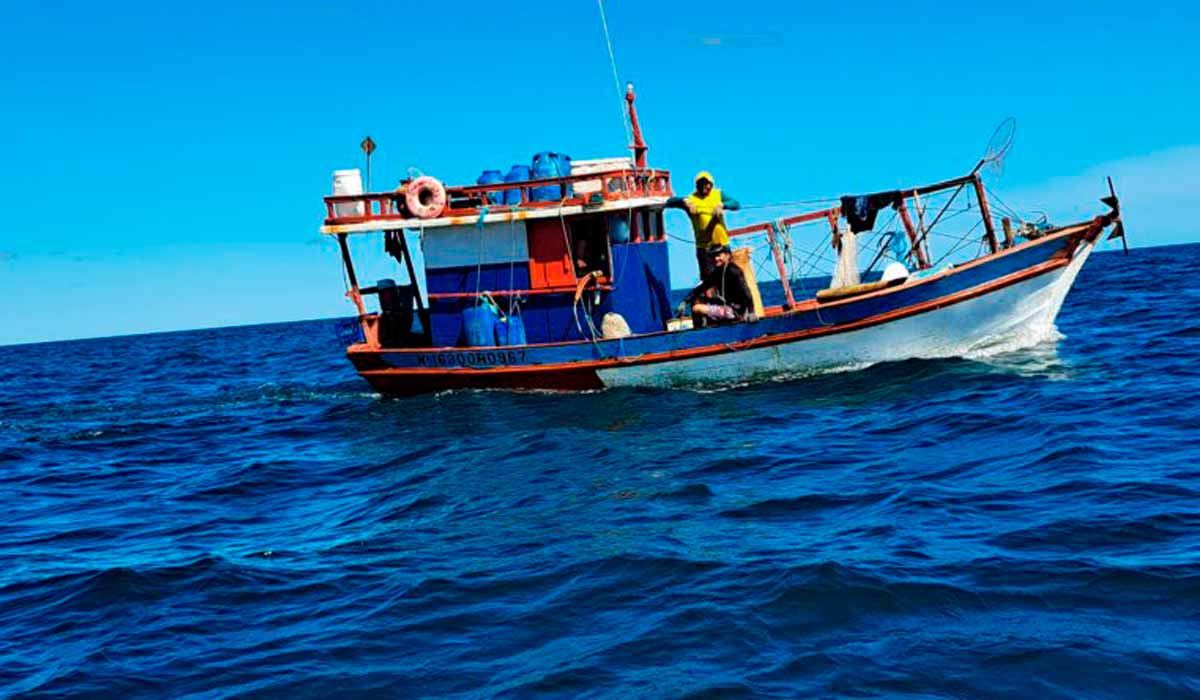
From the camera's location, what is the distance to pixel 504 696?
16.5 feet

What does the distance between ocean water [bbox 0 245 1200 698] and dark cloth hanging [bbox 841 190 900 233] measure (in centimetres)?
297

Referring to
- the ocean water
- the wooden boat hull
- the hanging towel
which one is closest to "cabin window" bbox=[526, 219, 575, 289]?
the wooden boat hull

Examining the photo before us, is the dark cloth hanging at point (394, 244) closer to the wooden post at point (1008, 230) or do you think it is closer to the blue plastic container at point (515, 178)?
the blue plastic container at point (515, 178)

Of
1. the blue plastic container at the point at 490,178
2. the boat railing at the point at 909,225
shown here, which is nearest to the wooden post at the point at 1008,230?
the boat railing at the point at 909,225

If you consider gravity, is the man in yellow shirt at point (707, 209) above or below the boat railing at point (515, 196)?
below

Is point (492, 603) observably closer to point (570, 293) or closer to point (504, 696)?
point (504, 696)

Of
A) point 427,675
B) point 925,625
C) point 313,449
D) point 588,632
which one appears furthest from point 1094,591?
point 313,449

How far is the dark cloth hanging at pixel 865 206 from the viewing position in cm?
1620

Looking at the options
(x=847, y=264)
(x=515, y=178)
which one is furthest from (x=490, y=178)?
(x=847, y=264)

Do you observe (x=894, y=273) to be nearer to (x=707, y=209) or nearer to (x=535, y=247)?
(x=707, y=209)

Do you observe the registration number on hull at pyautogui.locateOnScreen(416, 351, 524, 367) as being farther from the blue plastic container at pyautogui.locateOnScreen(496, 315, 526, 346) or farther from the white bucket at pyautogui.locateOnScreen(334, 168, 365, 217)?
the white bucket at pyautogui.locateOnScreen(334, 168, 365, 217)

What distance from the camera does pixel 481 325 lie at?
56.0ft

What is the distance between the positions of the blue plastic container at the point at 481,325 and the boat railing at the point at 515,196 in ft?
5.60

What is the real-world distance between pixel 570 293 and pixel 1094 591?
40.6ft
